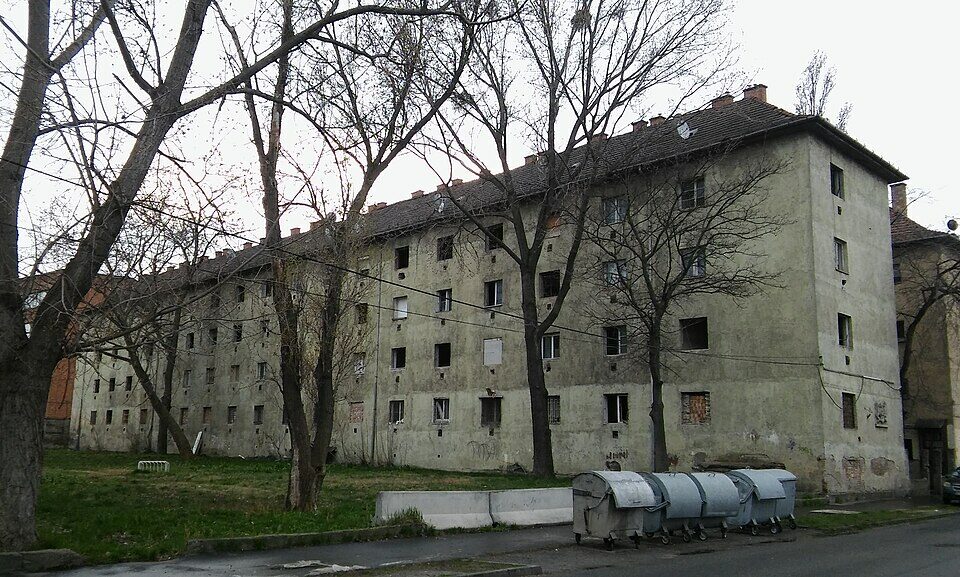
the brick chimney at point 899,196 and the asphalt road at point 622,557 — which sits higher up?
the brick chimney at point 899,196

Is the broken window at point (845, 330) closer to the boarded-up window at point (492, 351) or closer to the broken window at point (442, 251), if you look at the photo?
the boarded-up window at point (492, 351)

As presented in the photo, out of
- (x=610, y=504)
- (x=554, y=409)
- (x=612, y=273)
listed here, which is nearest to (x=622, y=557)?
(x=610, y=504)

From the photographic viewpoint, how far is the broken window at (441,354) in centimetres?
3731

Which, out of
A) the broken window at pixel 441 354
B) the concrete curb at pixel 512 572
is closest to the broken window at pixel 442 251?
the broken window at pixel 441 354

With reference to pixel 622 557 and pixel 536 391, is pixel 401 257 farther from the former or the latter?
pixel 622 557

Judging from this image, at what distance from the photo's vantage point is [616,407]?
3053cm

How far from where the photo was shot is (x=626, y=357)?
3014 centimetres

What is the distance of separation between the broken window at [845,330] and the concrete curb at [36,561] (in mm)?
25146

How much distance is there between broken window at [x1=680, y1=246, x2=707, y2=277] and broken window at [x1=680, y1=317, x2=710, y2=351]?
5.56ft

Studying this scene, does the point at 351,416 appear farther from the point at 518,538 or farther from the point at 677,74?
the point at 518,538

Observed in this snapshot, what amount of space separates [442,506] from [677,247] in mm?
13177

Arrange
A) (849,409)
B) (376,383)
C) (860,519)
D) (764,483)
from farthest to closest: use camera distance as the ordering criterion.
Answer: (376,383), (849,409), (860,519), (764,483)

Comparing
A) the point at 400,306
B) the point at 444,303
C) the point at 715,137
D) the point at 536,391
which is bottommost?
the point at 536,391

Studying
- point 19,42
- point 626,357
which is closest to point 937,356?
point 626,357
